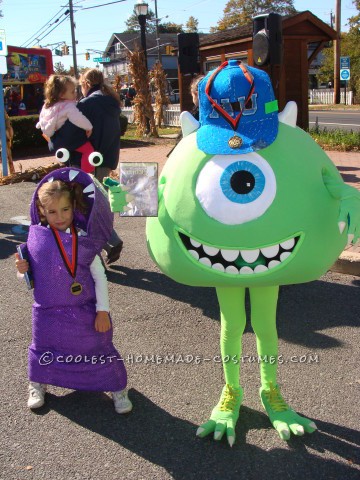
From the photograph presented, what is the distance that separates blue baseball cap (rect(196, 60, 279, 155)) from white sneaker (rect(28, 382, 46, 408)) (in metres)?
1.75

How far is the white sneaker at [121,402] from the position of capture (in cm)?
300

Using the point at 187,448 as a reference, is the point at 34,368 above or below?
above

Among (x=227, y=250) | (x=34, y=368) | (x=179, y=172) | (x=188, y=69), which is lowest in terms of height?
(x=34, y=368)

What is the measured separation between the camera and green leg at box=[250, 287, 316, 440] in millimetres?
2627

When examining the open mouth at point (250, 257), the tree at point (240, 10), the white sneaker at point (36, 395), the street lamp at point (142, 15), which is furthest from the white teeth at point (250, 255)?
the tree at point (240, 10)

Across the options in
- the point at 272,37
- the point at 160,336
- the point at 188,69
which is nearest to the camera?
the point at 160,336

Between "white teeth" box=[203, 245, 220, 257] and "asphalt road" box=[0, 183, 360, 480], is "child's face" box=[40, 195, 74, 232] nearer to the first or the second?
"white teeth" box=[203, 245, 220, 257]

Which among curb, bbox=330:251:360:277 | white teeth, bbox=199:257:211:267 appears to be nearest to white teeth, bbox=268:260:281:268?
white teeth, bbox=199:257:211:267

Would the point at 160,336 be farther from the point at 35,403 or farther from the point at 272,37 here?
the point at 272,37

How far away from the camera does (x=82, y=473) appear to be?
254cm

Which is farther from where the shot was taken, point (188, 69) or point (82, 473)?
point (188, 69)

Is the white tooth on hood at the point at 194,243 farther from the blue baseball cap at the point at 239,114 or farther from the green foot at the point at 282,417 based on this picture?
the green foot at the point at 282,417

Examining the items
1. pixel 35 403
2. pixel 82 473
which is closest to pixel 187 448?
pixel 82 473

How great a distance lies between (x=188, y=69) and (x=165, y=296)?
18.8 feet
